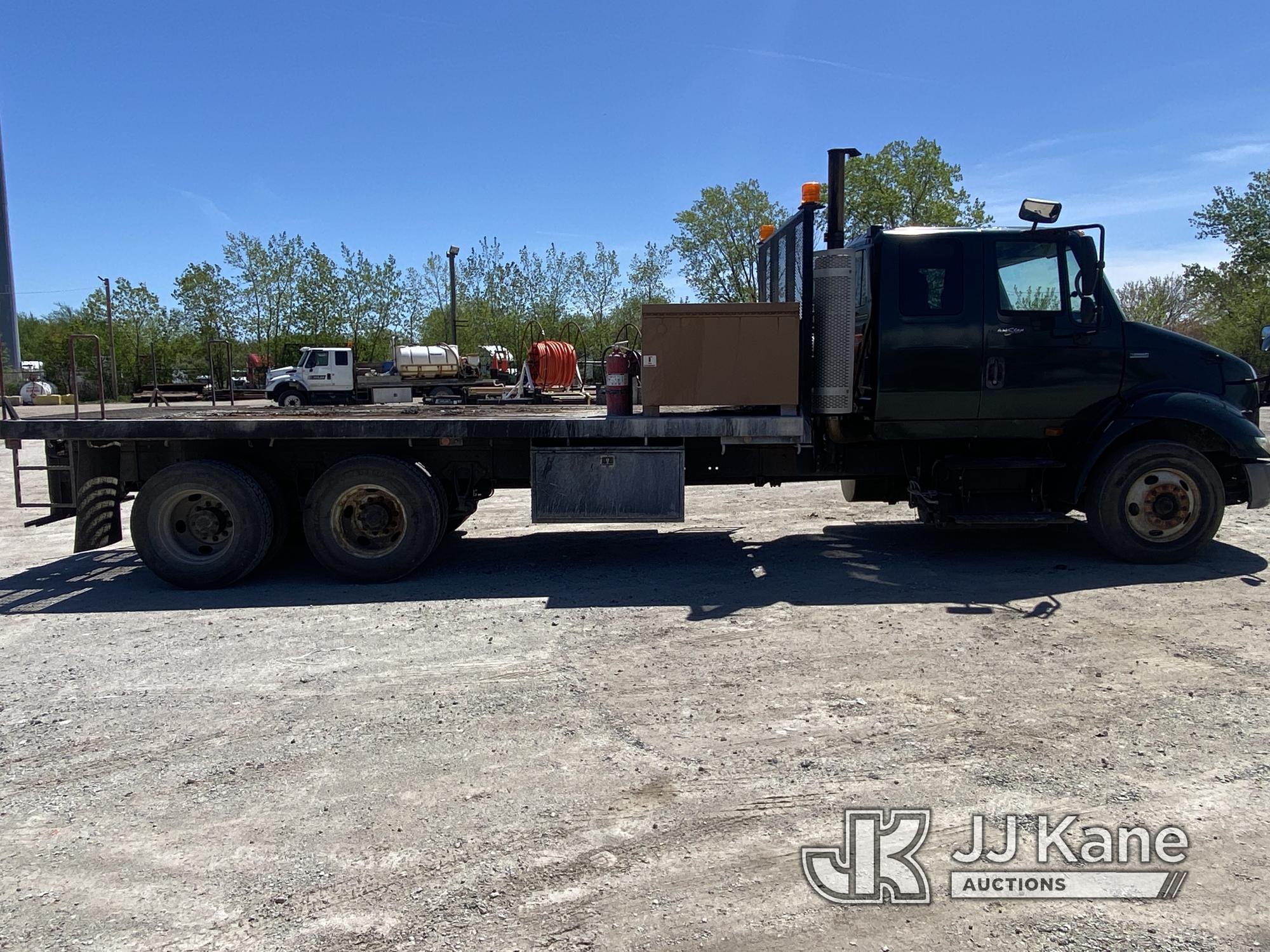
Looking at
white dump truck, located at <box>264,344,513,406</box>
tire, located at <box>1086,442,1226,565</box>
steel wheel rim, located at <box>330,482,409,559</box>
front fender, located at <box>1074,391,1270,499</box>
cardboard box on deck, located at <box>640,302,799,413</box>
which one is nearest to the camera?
cardboard box on deck, located at <box>640,302,799,413</box>

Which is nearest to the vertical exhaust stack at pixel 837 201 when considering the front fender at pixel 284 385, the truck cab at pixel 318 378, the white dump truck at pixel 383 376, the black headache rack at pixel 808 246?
the black headache rack at pixel 808 246

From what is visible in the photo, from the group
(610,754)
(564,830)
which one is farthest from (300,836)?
(610,754)

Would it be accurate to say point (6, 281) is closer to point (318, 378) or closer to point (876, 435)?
point (318, 378)

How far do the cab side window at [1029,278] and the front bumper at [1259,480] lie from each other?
2087 millimetres

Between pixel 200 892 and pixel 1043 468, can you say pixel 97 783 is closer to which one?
pixel 200 892

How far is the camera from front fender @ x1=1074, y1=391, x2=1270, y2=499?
23.5 ft

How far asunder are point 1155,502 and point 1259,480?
84 centimetres

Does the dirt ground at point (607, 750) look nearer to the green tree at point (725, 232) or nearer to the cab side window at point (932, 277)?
the cab side window at point (932, 277)

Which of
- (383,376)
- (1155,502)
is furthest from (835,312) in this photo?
(383,376)

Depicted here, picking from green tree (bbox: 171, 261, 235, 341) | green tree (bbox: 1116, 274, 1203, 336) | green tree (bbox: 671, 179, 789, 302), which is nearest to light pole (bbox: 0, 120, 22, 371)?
green tree (bbox: 171, 261, 235, 341)

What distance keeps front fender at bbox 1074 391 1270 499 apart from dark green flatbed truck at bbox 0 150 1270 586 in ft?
0.06

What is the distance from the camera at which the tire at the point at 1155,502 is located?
287 inches

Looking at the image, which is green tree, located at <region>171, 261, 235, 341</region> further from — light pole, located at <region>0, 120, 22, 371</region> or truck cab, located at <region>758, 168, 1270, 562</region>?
truck cab, located at <region>758, 168, 1270, 562</region>

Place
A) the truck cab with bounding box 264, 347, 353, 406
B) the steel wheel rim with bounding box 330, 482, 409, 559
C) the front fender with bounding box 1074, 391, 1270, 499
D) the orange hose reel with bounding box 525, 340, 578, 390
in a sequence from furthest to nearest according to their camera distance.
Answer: the truck cab with bounding box 264, 347, 353, 406, the orange hose reel with bounding box 525, 340, 578, 390, the steel wheel rim with bounding box 330, 482, 409, 559, the front fender with bounding box 1074, 391, 1270, 499
